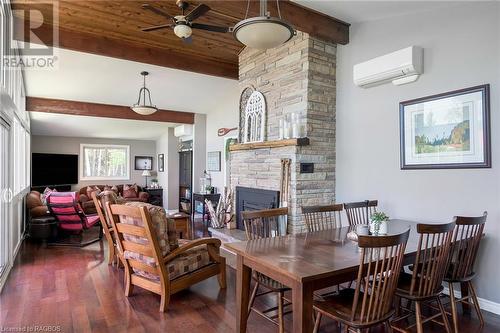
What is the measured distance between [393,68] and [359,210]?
5.30ft

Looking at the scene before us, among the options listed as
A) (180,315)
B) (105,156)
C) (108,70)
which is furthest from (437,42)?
(105,156)

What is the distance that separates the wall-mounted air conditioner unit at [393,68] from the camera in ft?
10.6

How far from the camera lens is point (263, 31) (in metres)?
2.19

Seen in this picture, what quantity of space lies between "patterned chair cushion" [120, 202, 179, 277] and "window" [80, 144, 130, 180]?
8522mm

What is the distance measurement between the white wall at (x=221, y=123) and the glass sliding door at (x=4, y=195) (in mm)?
4242

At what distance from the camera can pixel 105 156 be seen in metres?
11.0

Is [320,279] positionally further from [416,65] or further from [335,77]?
[335,77]

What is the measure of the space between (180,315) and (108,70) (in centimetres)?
467

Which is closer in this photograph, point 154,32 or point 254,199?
point 154,32

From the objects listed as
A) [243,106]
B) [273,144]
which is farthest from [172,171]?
[273,144]

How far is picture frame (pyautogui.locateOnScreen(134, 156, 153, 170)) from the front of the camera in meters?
11.4

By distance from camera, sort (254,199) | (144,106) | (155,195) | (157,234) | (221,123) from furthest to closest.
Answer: (155,195) < (221,123) < (144,106) < (254,199) < (157,234)

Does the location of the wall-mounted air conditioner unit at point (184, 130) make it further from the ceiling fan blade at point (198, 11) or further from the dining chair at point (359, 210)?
the dining chair at point (359, 210)

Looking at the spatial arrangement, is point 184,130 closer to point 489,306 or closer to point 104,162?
point 104,162
